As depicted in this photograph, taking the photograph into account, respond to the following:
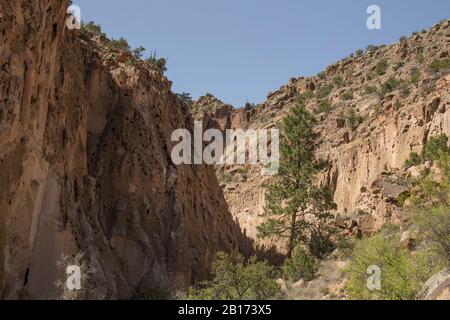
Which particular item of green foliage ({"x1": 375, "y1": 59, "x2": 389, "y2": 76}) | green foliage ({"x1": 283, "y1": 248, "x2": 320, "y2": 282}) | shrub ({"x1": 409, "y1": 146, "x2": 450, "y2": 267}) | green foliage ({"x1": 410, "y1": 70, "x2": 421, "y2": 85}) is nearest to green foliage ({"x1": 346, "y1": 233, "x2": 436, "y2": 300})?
shrub ({"x1": 409, "y1": 146, "x2": 450, "y2": 267})

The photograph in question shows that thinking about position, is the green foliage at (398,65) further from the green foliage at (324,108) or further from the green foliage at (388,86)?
the green foliage at (324,108)

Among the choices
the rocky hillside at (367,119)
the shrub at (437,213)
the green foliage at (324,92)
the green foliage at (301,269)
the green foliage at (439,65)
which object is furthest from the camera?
the green foliage at (324,92)

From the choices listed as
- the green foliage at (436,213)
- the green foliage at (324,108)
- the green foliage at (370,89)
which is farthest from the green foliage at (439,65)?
the green foliage at (436,213)

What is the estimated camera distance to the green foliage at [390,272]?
43.1 feet

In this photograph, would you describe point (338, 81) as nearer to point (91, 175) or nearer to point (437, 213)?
point (91, 175)

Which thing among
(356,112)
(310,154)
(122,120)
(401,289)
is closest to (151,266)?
(122,120)

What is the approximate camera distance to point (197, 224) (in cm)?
2762

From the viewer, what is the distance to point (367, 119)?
Answer: 46.1 m

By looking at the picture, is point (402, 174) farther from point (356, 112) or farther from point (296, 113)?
point (356, 112)

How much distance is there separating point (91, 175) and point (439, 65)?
32754 millimetres

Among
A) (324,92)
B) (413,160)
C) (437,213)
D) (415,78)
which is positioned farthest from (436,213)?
(324,92)

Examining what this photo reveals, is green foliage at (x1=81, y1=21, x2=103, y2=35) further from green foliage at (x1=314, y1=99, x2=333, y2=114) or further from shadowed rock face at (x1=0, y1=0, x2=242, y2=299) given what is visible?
green foliage at (x1=314, y1=99, x2=333, y2=114)

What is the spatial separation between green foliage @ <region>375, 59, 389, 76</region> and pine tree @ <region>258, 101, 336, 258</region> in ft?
105

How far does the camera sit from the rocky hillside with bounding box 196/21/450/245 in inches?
1253
